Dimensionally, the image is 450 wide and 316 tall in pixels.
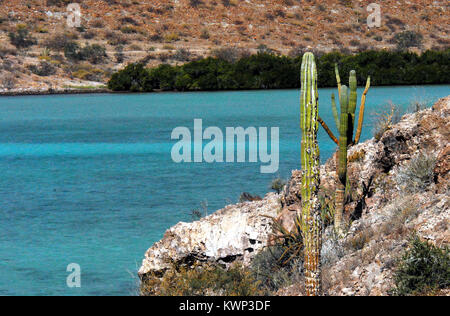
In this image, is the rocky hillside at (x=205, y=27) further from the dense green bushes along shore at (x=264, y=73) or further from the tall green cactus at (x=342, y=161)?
the tall green cactus at (x=342, y=161)

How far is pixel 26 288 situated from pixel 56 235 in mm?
3143

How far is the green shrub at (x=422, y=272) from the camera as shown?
7082mm

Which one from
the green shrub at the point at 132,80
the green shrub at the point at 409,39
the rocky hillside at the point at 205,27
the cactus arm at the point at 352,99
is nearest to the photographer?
the cactus arm at the point at 352,99

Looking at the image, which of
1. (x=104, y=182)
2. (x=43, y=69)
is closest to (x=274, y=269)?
Answer: (x=104, y=182)

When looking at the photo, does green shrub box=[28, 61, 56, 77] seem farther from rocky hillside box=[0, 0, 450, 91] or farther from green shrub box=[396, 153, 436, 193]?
green shrub box=[396, 153, 436, 193]

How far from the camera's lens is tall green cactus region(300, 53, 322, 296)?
25.3 ft

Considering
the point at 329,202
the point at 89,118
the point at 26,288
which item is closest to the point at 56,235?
the point at 26,288

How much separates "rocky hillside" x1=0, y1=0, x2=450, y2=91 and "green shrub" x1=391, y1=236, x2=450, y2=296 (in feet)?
172

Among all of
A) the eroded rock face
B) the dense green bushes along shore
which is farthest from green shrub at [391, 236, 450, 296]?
the dense green bushes along shore

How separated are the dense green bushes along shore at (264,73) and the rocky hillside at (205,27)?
335 inches

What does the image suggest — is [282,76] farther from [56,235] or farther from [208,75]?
[56,235]

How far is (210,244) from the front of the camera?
10461 mm

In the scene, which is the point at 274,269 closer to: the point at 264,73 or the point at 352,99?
the point at 352,99

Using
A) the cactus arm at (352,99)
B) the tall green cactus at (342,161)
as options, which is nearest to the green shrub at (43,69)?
the cactus arm at (352,99)
